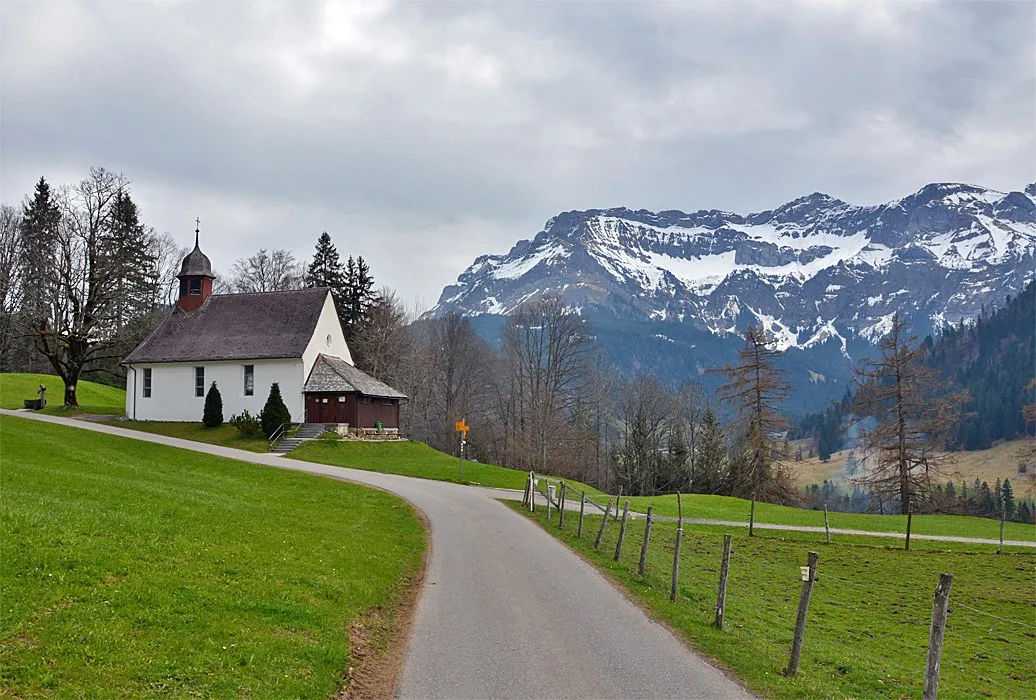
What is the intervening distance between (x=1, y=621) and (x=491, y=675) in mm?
5150

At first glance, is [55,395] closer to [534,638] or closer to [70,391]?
[70,391]

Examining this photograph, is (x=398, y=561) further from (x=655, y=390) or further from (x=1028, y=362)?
(x=1028, y=362)

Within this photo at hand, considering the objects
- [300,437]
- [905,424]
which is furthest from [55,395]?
[905,424]

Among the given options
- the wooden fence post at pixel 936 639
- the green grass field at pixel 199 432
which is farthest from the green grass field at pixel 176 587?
the green grass field at pixel 199 432

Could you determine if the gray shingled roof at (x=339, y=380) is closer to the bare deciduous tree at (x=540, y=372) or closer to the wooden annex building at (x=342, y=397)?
the wooden annex building at (x=342, y=397)

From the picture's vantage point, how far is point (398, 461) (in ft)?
132

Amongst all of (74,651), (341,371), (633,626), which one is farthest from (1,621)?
(341,371)

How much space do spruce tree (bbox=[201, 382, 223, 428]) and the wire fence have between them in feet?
85.9

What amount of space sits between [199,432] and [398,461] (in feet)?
44.2

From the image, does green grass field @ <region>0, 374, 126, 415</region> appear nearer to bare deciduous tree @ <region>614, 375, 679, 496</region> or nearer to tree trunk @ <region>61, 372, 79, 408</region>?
tree trunk @ <region>61, 372, 79, 408</region>

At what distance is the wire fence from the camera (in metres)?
10.6

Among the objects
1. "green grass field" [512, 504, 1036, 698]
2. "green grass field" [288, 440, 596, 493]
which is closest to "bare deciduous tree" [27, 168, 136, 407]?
"green grass field" [288, 440, 596, 493]

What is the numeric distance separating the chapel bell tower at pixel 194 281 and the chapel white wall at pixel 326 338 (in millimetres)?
9950

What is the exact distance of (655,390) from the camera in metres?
85.6
